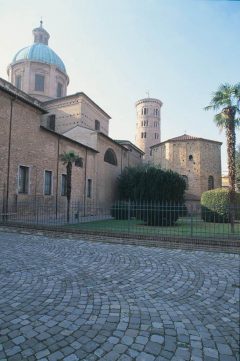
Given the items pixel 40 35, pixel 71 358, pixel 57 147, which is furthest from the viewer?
pixel 40 35

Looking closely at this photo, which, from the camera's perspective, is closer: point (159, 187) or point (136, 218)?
point (136, 218)

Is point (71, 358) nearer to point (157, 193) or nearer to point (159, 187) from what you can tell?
point (157, 193)

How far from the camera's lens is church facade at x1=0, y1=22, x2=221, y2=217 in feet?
50.9

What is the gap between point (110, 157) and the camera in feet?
96.1

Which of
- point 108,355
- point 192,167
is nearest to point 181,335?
point 108,355

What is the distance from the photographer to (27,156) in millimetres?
16484

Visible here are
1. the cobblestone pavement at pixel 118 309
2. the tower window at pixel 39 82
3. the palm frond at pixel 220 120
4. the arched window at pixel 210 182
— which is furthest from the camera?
the arched window at pixel 210 182

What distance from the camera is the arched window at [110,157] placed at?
28.1 meters

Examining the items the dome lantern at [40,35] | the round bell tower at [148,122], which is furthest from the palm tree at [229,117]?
the round bell tower at [148,122]

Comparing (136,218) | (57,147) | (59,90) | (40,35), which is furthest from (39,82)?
(136,218)

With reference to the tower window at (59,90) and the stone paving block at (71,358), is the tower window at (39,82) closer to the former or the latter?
the tower window at (59,90)

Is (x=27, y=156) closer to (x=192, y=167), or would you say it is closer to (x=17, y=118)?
(x=17, y=118)

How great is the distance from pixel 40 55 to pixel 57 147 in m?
21.4

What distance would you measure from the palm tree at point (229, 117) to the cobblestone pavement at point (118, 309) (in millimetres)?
8437
